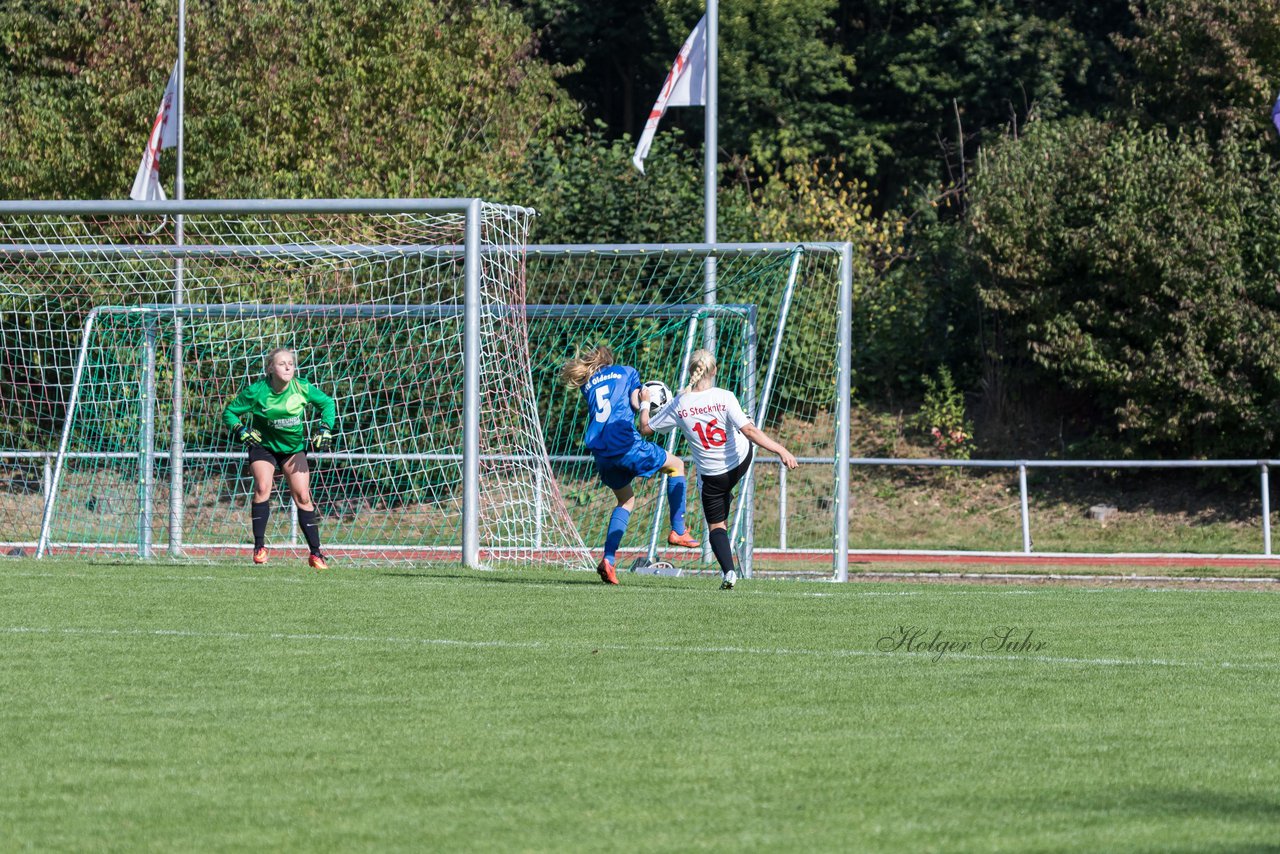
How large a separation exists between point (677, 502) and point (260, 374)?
20.9 feet

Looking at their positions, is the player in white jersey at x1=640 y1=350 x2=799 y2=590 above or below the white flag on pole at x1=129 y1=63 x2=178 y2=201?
below

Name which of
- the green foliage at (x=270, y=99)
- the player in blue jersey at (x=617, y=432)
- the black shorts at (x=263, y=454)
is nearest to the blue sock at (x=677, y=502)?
the player in blue jersey at (x=617, y=432)

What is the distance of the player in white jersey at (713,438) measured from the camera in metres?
12.4

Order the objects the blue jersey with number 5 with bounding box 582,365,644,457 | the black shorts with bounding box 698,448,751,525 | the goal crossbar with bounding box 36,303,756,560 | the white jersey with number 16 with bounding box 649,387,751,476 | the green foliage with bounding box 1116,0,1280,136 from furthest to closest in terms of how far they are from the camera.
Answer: the green foliage with bounding box 1116,0,1280,136, the goal crossbar with bounding box 36,303,756,560, the blue jersey with number 5 with bounding box 582,365,644,457, the black shorts with bounding box 698,448,751,525, the white jersey with number 16 with bounding box 649,387,751,476

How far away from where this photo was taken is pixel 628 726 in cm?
654

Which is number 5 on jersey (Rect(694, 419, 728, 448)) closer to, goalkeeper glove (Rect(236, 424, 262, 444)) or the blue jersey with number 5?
the blue jersey with number 5

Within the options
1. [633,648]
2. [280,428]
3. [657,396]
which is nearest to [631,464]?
[657,396]

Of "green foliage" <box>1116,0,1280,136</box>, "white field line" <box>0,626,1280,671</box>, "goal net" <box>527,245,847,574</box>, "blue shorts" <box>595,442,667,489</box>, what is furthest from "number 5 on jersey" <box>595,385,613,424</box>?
"green foliage" <box>1116,0,1280,136</box>

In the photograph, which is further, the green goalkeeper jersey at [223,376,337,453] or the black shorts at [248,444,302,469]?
the black shorts at [248,444,302,469]

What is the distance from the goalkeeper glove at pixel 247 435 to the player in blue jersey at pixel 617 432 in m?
2.44

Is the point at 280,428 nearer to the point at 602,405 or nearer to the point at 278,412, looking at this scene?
the point at 278,412

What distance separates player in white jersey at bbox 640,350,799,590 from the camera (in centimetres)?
1244

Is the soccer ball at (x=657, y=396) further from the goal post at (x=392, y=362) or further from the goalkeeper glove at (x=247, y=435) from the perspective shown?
the goalkeeper glove at (x=247, y=435)

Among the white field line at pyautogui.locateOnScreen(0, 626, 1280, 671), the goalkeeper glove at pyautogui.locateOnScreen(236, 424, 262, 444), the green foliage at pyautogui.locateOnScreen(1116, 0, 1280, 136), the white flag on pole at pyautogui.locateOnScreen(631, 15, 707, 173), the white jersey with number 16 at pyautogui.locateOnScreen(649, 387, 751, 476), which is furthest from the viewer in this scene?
the green foliage at pyautogui.locateOnScreen(1116, 0, 1280, 136)
